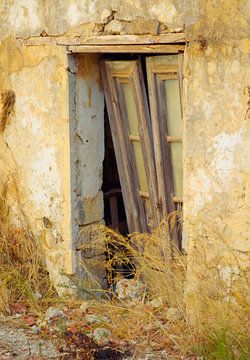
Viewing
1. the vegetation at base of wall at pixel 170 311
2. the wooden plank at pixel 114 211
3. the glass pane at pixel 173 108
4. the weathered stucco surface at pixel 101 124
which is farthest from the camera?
the wooden plank at pixel 114 211

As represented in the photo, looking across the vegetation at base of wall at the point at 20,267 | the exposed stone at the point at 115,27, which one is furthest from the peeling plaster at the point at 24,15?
the vegetation at base of wall at the point at 20,267

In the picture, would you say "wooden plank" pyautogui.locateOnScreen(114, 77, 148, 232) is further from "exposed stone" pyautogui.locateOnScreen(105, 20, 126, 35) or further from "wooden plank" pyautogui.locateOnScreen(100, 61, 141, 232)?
"exposed stone" pyautogui.locateOnScreen(105, 20, 126, 35)

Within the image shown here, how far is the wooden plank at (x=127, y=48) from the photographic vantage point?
6.68m

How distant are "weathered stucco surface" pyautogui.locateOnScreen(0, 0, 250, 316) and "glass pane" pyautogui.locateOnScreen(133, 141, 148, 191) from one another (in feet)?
1.13

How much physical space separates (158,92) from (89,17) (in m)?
0.79

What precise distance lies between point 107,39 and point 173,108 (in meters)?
0.73

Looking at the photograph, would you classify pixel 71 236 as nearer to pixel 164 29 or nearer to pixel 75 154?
pixel 75 154

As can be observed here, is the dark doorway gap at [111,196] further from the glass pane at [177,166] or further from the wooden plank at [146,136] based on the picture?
the glass pane at [177,166]

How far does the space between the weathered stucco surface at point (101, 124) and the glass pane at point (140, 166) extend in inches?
13.6

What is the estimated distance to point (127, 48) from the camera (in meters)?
6.92

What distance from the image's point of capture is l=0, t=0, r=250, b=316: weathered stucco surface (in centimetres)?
626

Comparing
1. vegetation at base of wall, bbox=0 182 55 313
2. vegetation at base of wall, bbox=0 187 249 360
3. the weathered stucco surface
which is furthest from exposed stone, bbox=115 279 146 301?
vegetation at base of wall, bbox=0 182 55 313

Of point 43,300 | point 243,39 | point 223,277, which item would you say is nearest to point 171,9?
point 243,39

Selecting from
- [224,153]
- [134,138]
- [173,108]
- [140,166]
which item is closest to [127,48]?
[173,108]
